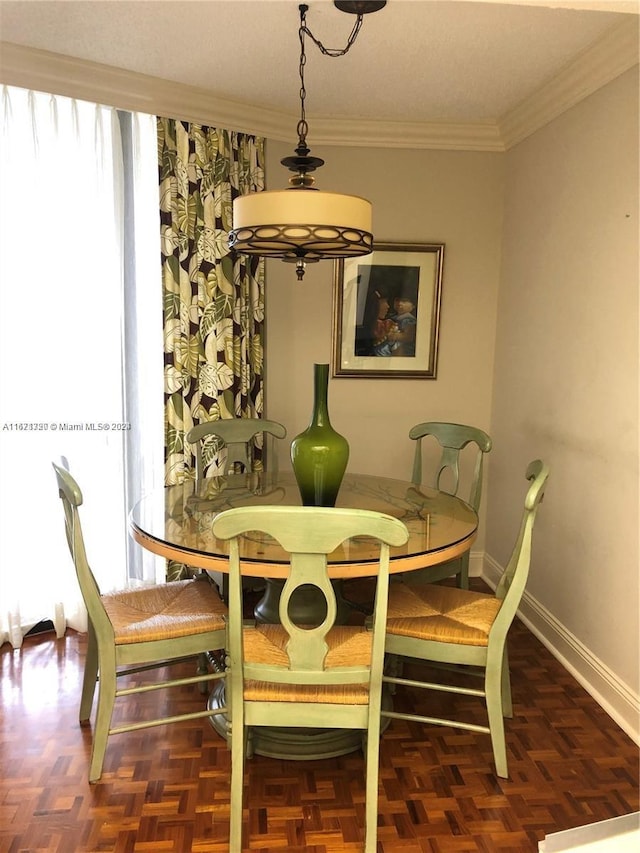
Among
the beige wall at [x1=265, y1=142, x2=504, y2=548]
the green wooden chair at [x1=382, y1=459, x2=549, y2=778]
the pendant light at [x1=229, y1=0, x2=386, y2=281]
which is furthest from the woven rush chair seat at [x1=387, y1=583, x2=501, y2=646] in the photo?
the beige wall at [x1=265, y1=142, x2=504, y2=548]

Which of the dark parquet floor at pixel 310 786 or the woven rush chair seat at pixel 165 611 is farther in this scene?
the woven rush chair seat at pixel 165 611

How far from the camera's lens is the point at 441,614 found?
2.45 m

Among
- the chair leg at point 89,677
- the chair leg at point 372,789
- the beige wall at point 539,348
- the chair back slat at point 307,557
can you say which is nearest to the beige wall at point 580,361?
the beige wall at point 539,348

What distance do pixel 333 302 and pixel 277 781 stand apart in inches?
97.1

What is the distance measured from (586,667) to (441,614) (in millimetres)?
901

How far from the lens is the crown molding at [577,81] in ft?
8.46

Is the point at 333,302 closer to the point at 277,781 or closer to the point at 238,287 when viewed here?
the point at 238,287

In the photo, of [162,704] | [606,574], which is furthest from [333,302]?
[162,704]

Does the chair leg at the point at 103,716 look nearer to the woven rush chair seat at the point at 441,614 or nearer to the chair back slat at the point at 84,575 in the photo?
the chair back slat at the point at 84,575

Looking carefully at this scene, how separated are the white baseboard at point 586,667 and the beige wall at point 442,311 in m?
1.12

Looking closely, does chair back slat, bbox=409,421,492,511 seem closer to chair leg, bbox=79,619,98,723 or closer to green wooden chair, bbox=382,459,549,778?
green wooden chair, bbox=382,459,549,778

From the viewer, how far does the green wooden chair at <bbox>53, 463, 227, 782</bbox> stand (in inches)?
85.9

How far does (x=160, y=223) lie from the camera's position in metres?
3.36

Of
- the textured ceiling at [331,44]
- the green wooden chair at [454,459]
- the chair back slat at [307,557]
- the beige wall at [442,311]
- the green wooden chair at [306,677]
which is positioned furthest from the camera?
the beige wall at [442,311]
